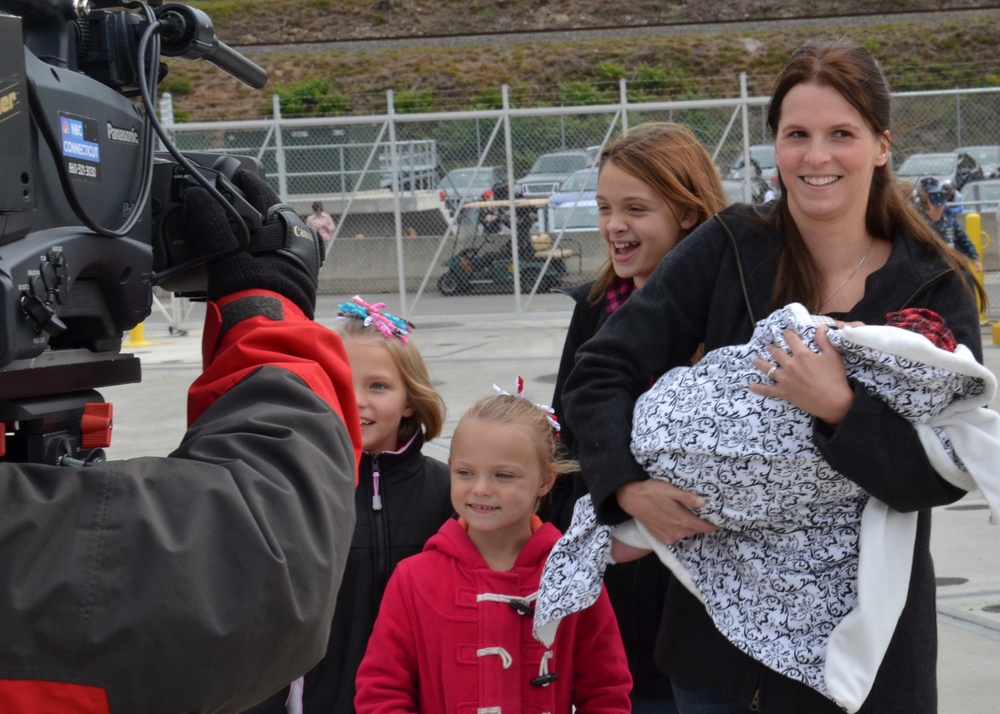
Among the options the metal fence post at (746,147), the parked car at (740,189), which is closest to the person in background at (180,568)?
the metal fence post at (746,147)

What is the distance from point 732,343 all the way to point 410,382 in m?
1.02

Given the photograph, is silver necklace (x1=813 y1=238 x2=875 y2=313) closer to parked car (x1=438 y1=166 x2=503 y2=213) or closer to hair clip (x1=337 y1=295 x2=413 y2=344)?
hair clip (x1=337 y1=295 x2=413 y2=344)

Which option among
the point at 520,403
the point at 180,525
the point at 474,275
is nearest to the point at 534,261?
the point at 474,275

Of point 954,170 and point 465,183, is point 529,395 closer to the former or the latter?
point 465,183

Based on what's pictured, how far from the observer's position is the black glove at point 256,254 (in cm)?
152

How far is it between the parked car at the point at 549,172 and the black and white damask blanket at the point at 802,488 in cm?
1232

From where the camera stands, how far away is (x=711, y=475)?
1895 millimetres

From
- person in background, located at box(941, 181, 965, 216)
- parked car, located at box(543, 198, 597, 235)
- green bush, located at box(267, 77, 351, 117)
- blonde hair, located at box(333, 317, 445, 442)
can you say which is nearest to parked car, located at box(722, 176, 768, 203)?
parked car, located at box(543, 198, 597, 235)

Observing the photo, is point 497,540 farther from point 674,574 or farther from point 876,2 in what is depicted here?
point 876,2

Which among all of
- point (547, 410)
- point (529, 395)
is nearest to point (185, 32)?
point (547, 410)

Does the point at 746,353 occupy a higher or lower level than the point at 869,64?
lower

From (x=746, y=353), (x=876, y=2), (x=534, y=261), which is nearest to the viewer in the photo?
(x=746, y=353)

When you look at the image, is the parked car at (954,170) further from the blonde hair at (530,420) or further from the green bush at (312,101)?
the green bush at (312,101)

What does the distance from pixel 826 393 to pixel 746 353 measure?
171mm
